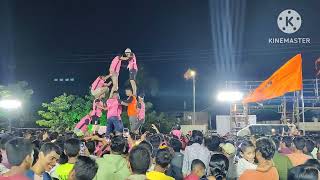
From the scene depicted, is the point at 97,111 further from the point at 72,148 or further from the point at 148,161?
the point at 148,161

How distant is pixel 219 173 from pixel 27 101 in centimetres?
3240

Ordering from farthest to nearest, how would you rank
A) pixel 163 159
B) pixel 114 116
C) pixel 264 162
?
pixel 114 116
pixel 264 162
pixel 163 159

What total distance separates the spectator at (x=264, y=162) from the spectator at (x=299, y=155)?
1.28 metres

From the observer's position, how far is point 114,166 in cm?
615

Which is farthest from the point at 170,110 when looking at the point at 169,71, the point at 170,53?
the point at 170,53

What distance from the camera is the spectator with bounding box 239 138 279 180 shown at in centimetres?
592

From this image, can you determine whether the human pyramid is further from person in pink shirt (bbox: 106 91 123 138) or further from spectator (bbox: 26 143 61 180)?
spectator (bbox: 26 143 61 180)

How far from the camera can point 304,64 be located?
3447 centimetres

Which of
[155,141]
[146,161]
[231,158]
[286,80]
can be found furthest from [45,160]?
[286,80]

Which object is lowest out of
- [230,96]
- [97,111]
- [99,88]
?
[97,111]

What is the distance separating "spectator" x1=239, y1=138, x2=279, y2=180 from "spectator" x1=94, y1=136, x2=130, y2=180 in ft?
4.74

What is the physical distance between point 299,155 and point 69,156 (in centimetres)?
350

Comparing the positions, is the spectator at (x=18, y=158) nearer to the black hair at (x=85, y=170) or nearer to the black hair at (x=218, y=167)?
the black hair at (x=85, y=170)

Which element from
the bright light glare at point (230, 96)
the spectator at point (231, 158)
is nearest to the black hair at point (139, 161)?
the spectator at point (231, 158)
